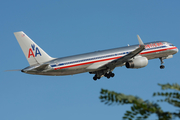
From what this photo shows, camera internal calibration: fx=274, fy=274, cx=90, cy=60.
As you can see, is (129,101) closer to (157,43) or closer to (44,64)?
(44,64)

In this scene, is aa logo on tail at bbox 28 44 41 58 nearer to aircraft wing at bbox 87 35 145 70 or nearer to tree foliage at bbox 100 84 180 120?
aircraft wing at bbox 87 35 145 70

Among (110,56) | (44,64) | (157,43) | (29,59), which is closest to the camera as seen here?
(44,64)

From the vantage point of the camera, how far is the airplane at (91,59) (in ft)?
155

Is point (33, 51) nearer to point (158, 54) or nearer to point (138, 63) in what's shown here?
point (138, 63)

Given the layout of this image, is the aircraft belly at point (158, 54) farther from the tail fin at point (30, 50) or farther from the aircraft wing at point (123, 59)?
the tail fin at point (30, 50)

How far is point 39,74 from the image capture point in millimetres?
47312

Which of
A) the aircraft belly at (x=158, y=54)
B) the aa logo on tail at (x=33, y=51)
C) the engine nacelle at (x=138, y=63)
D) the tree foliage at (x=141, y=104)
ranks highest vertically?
the aa logo on tail at (x=33, y=51)

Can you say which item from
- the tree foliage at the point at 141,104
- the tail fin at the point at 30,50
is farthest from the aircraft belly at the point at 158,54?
the tree foliage at the point at 141,104

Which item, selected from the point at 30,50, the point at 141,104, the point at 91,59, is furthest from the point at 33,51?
the point at 141,104

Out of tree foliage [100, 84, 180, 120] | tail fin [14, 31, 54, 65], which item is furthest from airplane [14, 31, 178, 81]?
tree foliage [100, 84, 180, 120]

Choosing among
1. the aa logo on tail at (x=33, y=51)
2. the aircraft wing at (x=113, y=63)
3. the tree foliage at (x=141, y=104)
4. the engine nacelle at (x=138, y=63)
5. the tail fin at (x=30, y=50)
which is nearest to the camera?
the tree foliage at (x=141, y=104)

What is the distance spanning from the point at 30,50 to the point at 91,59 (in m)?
11.1

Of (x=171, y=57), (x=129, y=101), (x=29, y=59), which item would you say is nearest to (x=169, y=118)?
(x=129, y=101)

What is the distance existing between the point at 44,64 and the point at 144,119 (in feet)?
133
